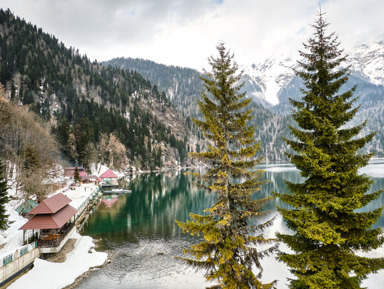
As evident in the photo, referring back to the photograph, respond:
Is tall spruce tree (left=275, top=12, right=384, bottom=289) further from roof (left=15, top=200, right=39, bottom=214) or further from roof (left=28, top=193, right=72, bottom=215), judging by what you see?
roof (left=15, top=200, right=39, bottom=214)

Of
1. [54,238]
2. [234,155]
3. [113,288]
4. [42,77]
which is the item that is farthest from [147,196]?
[42,77]

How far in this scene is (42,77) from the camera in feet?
454

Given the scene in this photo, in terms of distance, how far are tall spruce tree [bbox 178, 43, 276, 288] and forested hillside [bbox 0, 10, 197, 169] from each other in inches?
3250

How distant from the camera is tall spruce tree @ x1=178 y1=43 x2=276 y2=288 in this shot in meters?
10.5

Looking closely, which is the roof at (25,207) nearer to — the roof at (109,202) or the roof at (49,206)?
the roof at (49,206)

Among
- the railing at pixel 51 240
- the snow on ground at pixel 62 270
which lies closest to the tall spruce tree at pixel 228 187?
the snow on ground at pixel 62 270

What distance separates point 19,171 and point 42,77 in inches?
4809

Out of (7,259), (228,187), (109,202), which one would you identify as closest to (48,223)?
(7,259)

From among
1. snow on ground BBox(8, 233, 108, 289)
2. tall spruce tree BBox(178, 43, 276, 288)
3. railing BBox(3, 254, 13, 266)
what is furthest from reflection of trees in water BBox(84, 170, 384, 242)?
tall spruce tree BBox(178, 43, 276, 288)

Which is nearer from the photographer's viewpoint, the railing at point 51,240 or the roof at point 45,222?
the roof at point 45,222

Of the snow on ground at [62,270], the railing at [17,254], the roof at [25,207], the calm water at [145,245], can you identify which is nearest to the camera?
the railing at [17,254]

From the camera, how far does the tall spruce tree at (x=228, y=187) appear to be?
10539 mm

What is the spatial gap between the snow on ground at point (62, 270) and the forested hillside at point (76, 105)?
65.8 metres

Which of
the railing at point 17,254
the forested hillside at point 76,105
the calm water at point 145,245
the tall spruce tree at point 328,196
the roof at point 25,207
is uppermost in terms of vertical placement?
the forested hillside at point 76,105
